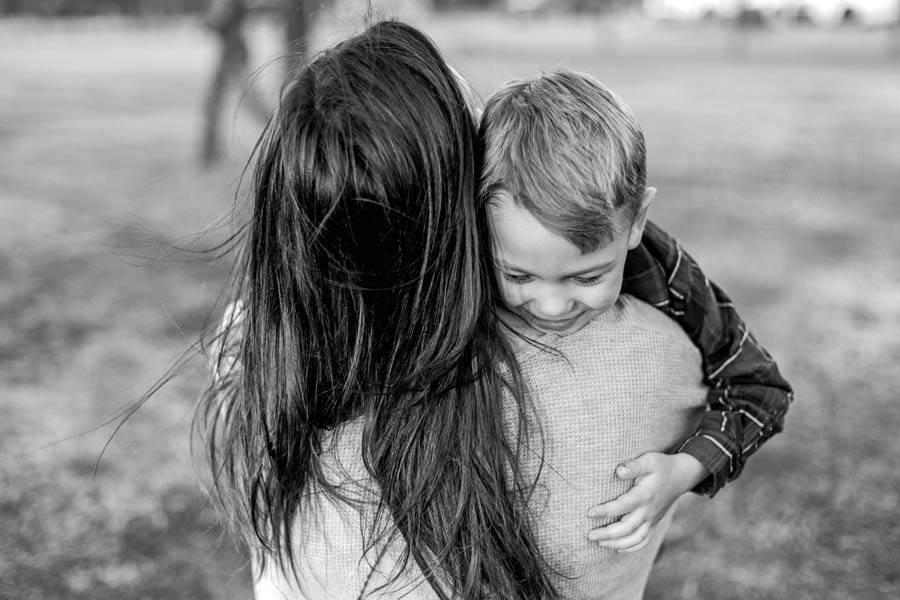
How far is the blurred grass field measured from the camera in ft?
8.40

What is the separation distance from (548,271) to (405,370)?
0.82ft

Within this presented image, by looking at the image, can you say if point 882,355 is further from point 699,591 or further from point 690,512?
point 699,591

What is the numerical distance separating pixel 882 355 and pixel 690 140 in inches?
260

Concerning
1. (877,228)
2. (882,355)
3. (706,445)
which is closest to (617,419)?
(706,445)

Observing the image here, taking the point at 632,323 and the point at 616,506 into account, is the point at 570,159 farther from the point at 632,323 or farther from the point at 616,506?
the point at 616,506

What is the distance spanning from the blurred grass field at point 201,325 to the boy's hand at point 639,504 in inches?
27.1

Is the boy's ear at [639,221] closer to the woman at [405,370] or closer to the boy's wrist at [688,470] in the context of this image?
the woman at [405,370]

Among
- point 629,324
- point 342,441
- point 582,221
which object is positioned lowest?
point 342,441

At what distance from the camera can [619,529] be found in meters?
1.30

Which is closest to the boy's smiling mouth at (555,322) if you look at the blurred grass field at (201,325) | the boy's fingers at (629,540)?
the boy's fingers at (629,540)

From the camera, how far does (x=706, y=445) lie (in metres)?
1.41

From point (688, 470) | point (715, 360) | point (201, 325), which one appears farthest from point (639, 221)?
point (201, 325)

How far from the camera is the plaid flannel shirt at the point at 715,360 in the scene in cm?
143

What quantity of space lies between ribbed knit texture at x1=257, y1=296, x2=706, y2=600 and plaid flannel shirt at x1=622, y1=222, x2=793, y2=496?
69mm
